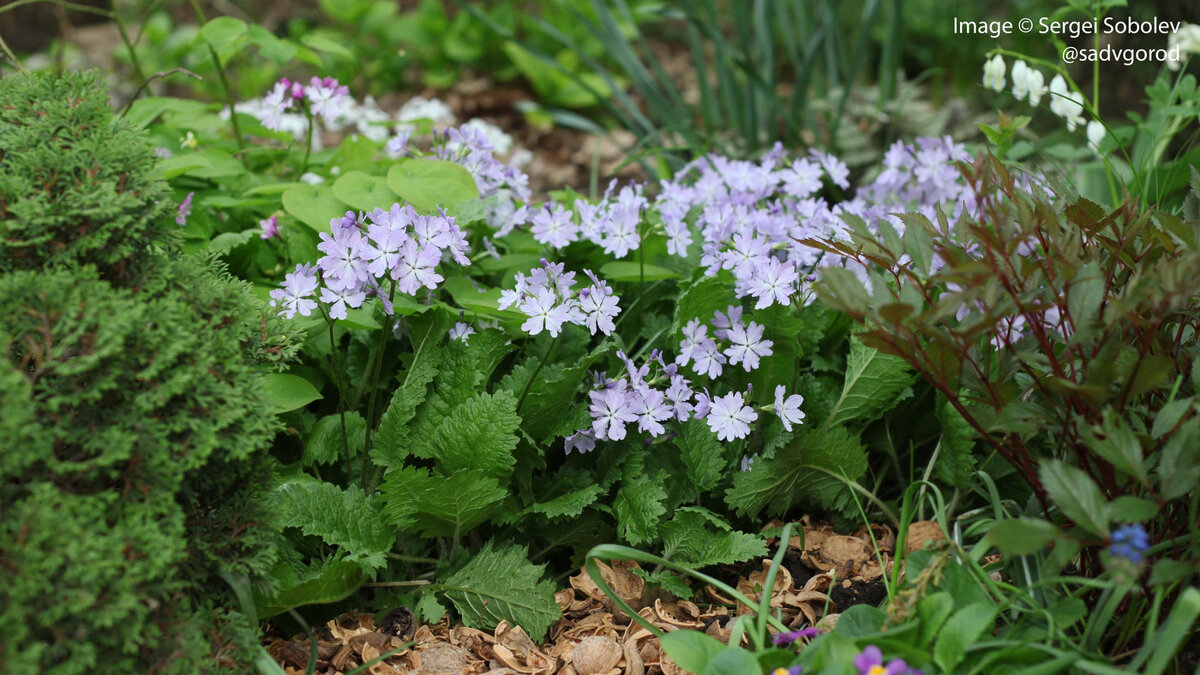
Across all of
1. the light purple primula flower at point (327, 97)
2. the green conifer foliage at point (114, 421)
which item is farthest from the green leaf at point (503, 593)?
the light purple primula flower at point (327, 97)

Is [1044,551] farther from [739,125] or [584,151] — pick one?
[584,151]

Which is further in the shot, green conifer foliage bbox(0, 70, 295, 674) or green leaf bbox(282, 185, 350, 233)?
green leaf bbox(282, 185, 350, 233)

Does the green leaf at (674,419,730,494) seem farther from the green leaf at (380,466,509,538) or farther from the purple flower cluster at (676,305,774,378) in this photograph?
the green leaf at (380,466,509,538)

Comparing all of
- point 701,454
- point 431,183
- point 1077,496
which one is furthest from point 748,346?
point 431,183

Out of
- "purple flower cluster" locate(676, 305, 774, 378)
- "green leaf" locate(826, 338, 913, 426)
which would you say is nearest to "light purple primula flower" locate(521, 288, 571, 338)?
"purple flower cluster" locate(676, 305, 774, 378)

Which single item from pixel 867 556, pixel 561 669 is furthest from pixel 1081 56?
pixel 561 669

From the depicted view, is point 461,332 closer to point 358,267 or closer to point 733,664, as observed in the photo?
point 358,267
